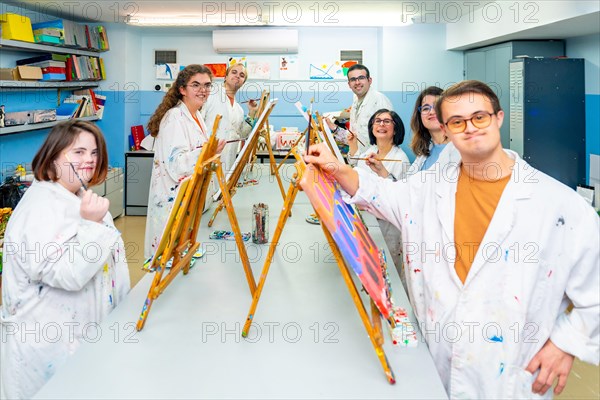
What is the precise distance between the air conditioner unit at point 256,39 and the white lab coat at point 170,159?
3.50 m

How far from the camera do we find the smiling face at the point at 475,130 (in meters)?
1.50

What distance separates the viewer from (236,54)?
21.7 ft

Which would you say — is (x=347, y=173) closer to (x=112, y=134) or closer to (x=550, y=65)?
(x=550, y=65)

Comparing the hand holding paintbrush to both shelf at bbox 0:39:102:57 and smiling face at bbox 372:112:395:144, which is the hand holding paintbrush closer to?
smiling face at bbox 372:112:395:144

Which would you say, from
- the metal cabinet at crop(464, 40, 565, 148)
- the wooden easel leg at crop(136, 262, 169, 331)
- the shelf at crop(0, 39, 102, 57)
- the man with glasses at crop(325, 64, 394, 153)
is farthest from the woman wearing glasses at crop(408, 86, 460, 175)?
the shelf at crop(0, 39, 102, 57)

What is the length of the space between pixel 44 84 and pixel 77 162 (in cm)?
401

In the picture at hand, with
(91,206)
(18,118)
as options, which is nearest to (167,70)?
(18,118)

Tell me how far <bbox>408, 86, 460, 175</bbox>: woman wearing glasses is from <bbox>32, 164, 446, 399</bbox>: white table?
2.66 ft

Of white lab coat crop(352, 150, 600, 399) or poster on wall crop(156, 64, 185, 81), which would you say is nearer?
white lab coat crop(352, 150, 600, 399)

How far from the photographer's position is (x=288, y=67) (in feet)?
21.7

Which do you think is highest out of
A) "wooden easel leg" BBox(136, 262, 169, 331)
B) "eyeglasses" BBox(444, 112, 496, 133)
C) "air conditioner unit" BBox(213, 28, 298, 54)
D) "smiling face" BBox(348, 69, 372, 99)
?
"air conditioner unit" BBox(213, 28, 298, 54)

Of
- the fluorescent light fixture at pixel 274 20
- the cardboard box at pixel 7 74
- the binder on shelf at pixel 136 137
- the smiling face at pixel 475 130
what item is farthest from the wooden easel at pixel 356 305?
the binder on shelf at pixel 136 137

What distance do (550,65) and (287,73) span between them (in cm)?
328

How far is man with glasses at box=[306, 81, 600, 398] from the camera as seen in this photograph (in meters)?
1.43
